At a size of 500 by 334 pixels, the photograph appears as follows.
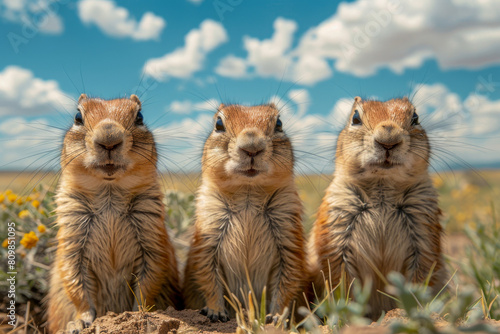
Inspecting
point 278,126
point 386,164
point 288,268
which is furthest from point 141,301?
point 386,164

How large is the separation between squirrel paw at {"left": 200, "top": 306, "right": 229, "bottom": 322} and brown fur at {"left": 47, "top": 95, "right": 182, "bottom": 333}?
0.57 metres

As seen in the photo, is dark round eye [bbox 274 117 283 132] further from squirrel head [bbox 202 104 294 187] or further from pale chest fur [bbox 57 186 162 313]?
pale chest fur [bbox 57 186 162 313]

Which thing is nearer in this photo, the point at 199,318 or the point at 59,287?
the point at 199,318

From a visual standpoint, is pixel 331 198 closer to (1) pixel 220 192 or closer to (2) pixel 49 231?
(1) pixel 220 192

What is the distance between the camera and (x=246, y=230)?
4500mm

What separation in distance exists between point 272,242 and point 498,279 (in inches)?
127

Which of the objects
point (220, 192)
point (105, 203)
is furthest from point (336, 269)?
point (105, 203)

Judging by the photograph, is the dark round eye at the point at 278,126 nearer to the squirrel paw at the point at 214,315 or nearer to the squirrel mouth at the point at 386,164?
the squirrel mouth at the point at 386,164

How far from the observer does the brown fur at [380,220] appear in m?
4.64

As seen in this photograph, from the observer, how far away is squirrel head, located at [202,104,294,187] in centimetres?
418

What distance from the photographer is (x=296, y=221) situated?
471cm

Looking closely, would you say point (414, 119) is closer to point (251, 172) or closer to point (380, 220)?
point (380, 220)

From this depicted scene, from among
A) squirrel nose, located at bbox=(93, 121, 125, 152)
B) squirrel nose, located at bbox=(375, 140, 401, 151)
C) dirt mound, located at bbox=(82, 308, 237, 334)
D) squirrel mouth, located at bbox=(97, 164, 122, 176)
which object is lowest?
dirt mound, located at bbox=(82, 308, 237, 334)

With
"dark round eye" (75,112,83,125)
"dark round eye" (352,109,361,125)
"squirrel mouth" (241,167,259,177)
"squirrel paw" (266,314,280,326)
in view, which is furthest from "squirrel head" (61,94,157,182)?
"dark round eye" (352,109,361,125)
